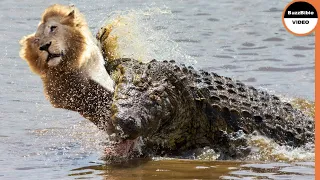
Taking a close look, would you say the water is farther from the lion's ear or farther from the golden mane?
the lion's ear

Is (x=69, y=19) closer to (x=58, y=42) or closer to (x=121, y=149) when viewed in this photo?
(x=58, y=42)

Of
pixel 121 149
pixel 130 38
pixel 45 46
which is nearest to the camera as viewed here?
pixel 45 46

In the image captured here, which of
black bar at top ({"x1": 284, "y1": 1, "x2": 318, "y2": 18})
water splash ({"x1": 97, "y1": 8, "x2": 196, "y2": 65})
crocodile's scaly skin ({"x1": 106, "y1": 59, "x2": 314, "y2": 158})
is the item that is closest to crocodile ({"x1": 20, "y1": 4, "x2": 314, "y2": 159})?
crocodile's scaly skin ({"x1": 106, "y1": 59, "x2": 314, "y2": 158})

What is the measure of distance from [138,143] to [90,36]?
3.29 feet

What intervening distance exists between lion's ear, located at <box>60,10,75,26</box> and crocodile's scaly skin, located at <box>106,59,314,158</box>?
25.4 inches

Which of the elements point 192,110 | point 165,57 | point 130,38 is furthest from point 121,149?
point 165,57

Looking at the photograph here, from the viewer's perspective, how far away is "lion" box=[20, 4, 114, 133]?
6.57 m

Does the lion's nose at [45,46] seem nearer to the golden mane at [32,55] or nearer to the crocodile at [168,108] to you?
the crocodile at [168,108]

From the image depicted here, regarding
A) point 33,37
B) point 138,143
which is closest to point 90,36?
point 33,37

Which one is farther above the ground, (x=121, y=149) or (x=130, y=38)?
Result: (x=130, y=38)

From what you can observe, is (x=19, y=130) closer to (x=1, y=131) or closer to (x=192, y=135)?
(x=1, y=131)

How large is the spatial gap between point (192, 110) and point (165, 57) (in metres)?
2.28

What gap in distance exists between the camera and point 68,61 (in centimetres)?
667

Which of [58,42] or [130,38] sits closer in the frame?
[58,42]
